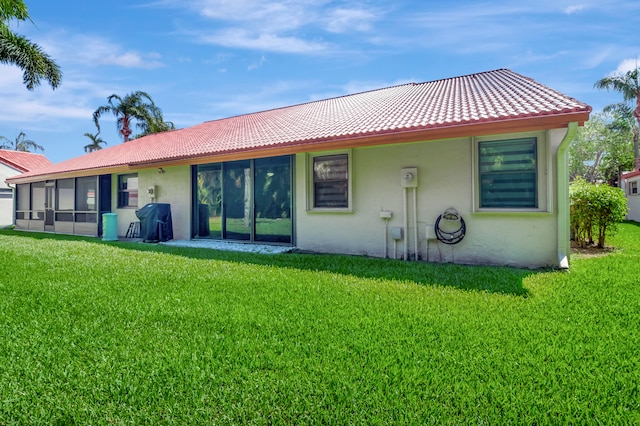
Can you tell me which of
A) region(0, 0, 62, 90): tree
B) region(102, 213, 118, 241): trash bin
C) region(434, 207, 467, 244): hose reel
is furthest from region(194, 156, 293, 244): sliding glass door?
region(0, 0, 62, 90): tree

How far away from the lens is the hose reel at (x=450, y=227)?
7941 millimetres

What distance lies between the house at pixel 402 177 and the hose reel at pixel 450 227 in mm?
22

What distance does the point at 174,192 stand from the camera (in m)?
13.2

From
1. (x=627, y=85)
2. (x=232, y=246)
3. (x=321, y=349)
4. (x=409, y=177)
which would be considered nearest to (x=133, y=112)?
(x=232, y=246)

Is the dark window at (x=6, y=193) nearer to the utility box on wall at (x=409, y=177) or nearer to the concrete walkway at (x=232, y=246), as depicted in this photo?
the concrete walkway at (x=232, y=246)

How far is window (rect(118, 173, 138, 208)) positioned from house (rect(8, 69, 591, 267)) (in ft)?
1.84

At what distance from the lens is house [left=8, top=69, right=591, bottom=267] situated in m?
7.30

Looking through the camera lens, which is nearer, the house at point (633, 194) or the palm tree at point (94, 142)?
the house at point (633, 194)

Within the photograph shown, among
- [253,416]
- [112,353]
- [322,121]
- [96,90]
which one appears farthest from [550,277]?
[96,90]

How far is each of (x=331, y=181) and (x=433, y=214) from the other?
2.83 m

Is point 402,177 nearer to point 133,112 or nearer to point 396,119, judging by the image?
point 396,119

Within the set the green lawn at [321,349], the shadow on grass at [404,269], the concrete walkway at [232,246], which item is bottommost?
the green lawn at [321,349]

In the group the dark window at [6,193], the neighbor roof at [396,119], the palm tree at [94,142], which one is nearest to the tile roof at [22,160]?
the dark window at [6,193]

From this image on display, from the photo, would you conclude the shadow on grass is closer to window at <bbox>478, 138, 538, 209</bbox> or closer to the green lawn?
the green lawn
